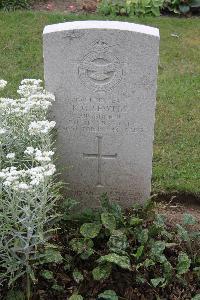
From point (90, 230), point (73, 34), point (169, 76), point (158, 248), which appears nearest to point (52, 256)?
point (90, 230)

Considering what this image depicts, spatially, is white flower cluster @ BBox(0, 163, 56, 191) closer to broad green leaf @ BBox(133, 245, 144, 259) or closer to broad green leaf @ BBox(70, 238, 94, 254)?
broad green leaf @ BBox(70, 238, 94, 254)

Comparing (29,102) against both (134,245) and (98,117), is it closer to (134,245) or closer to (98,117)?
(98,117)

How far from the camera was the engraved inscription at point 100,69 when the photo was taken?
429cm

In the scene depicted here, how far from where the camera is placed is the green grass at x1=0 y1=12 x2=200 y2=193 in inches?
219

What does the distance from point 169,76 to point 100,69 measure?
2.92m

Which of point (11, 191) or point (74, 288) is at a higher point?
point (11, 191)

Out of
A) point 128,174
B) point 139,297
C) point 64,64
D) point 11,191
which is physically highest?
point 64,64

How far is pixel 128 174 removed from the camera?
4754mm

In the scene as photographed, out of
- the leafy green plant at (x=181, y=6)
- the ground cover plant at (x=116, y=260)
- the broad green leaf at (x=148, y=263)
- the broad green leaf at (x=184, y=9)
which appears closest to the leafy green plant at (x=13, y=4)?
the leafy green plant at (x=181, y=6)

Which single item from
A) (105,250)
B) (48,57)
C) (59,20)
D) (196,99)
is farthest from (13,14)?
(105,250)

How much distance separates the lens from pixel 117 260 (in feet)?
13.0

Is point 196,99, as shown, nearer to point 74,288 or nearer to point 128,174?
point 128,174

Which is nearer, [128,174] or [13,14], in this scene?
[128,174]

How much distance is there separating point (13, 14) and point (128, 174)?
4.37 metres
